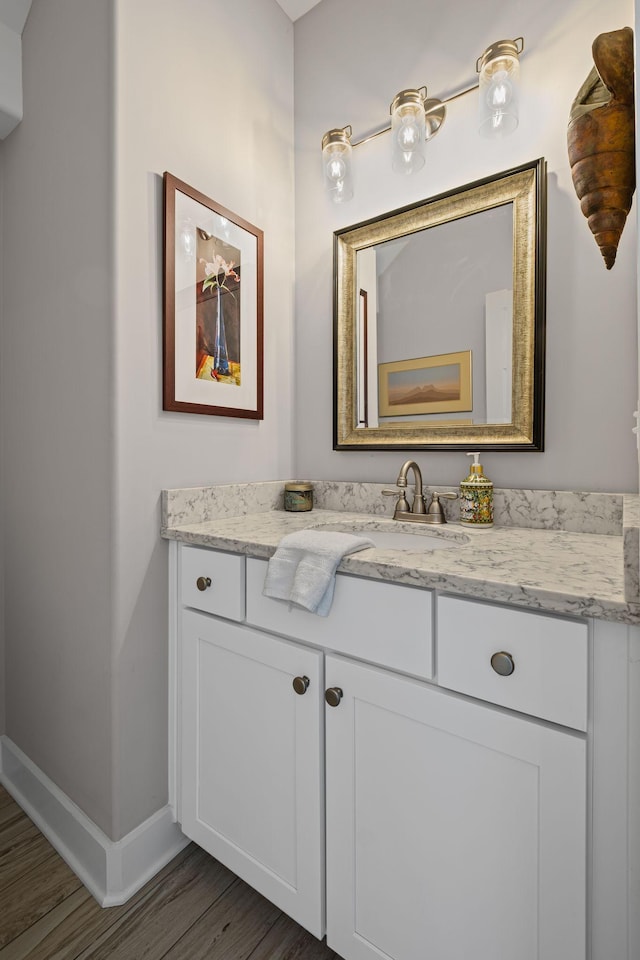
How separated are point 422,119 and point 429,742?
162 cm

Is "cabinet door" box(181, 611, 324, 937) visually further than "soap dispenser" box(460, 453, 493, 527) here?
No

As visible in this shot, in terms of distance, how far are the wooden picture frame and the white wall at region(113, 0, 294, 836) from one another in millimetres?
509

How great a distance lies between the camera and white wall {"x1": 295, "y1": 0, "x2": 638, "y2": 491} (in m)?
1.19

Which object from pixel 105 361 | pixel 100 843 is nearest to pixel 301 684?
pixel 100 843

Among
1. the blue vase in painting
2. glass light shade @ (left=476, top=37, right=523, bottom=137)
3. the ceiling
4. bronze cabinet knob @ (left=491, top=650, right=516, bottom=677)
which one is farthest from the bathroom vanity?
the ceiling

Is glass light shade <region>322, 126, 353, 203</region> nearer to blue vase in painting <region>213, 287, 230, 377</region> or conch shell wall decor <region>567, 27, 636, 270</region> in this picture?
blue vase in painting <region>213, 287, 230, 377</region>

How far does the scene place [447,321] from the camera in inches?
57.0

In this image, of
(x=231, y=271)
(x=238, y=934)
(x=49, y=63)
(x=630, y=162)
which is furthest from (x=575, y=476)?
(x=49, y=63)

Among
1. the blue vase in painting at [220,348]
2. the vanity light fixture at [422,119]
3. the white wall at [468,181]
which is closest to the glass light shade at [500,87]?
the vanity light fixture at [422,119]

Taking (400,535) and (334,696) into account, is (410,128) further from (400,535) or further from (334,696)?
(334,696)

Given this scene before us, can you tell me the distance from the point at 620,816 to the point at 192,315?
1436mm

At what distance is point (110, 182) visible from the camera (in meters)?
1.19

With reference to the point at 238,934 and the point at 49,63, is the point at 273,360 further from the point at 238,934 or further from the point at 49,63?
the point at 238,934

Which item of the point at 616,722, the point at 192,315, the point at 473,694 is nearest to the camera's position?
the point at 616,722
